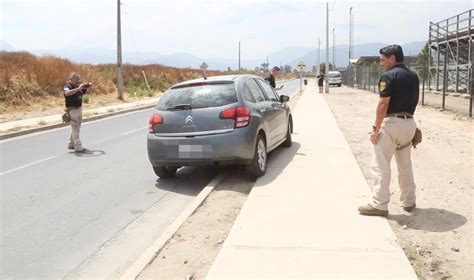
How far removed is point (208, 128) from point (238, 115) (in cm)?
48

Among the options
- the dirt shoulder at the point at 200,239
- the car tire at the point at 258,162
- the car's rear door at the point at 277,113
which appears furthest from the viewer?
A: the car's rear door at the point at 277,113

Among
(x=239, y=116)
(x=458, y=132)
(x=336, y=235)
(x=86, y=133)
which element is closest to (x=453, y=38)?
(x=458, y=132)

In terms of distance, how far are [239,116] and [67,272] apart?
3.62m

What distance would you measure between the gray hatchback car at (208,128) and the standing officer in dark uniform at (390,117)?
2.28m

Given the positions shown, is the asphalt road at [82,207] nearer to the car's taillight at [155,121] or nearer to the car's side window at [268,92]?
the car's taillight at [155,121]

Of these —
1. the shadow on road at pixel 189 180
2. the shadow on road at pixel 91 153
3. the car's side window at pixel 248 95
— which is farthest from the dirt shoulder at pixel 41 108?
the car's side window at pixel 248 95

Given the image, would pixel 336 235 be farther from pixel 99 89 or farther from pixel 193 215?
pixel 99 89

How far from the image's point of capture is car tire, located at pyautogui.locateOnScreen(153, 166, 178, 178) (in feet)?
26.1

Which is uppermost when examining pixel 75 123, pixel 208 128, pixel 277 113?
pixel 277 113

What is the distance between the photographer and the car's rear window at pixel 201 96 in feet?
24.6

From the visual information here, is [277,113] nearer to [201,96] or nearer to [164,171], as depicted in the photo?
[201,96]

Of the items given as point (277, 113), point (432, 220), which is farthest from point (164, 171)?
point (432, 220)

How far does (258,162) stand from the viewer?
7602 millimetres

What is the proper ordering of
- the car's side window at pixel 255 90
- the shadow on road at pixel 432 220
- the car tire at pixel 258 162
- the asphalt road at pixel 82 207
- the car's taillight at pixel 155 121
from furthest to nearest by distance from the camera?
1. the car's side window at pixel 255 90
2. the car's taillight at pixel 155 121
3. the car tire at pixel 258 162
4. the shadow on road at pixel 432 220
5. the asphalt road at pixel 82 207
